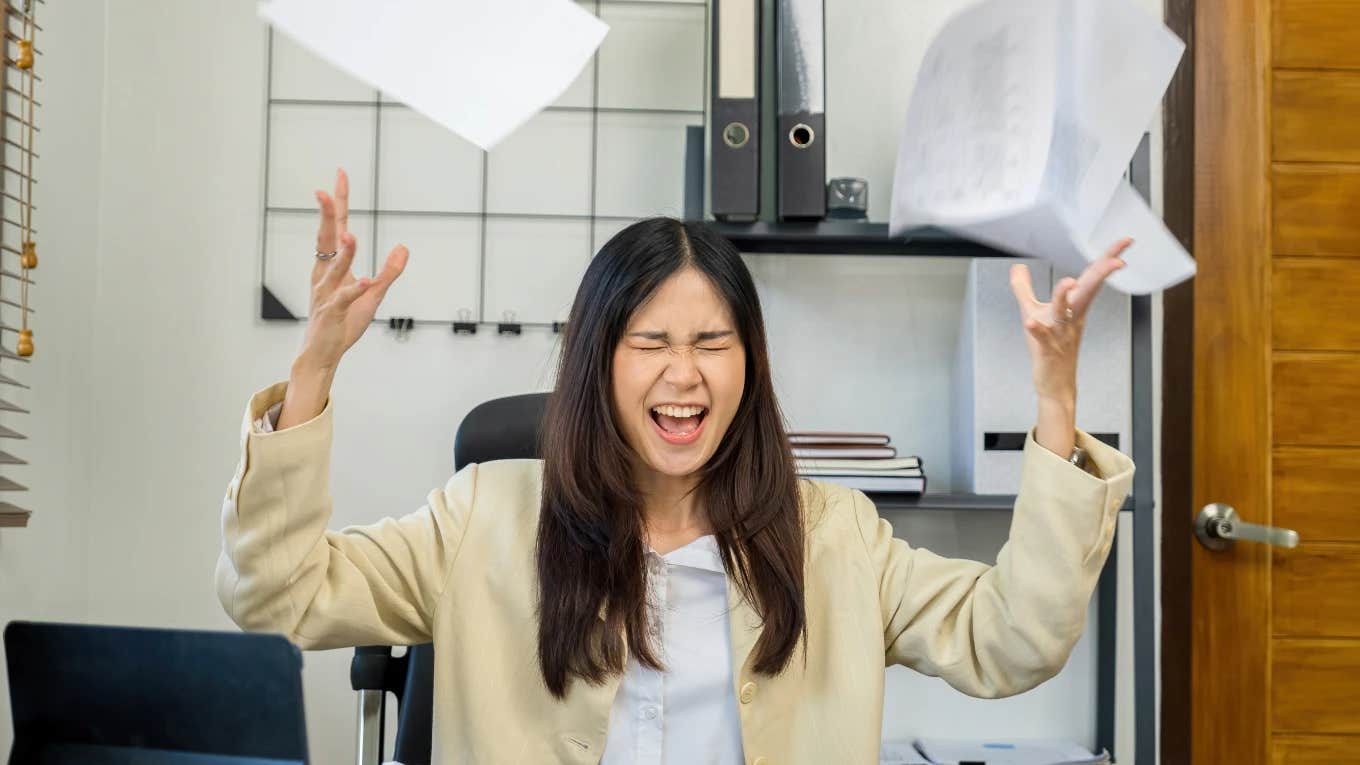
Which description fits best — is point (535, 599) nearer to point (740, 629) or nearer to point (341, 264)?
point (740, 629)

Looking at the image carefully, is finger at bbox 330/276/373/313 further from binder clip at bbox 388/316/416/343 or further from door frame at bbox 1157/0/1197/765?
door frame at bbox 1157/0/1197/765

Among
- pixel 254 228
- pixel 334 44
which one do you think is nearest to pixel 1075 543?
pixel 334 44

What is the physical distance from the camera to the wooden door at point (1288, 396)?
1.70m

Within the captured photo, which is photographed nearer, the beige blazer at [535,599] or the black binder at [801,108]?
the beige blazer at [535,599]

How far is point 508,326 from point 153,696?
140 centimetres

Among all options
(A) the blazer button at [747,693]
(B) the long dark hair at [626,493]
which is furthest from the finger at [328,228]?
(A) the blazer button at [747,693]

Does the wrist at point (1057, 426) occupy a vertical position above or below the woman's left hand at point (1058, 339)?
below

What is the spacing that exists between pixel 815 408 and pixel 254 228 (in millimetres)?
989

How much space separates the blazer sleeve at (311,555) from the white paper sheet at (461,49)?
31 centimetres

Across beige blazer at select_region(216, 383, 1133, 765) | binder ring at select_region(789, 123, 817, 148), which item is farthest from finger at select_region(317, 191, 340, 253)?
binder ring at select_region(789, 123, 817, 148)

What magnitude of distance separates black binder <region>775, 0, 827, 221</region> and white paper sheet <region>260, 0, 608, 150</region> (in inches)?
23.5

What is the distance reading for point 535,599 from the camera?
1.26 m

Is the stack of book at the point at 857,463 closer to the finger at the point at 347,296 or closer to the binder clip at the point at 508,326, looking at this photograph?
the binder clip at the point at 508,326

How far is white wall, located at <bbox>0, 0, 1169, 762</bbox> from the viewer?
2.03 m
